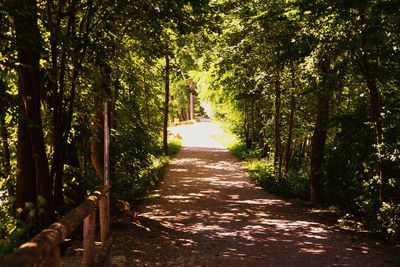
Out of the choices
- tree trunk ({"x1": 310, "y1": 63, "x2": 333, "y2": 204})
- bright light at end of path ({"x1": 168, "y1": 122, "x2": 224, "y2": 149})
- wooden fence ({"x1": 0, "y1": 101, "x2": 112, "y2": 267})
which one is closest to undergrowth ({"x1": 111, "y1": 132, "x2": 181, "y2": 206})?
tree trunk ({"x1": 310, "y1": 63, "x2": 333, "y2": 204})

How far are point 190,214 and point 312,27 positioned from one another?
5.65 metres

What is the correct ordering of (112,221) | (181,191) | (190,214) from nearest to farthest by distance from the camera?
(112,221) → (190,214) → (181,191)

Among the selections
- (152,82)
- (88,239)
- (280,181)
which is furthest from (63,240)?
(152,82)

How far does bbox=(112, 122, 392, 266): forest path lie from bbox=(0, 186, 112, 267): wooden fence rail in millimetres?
2152

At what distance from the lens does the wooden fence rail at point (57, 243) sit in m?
2.43

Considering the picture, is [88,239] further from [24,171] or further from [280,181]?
[280,181]

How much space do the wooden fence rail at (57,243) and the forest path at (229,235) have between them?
2152 millimetres

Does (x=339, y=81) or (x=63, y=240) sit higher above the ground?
(x=339, y=81)

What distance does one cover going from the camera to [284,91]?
51.4ft

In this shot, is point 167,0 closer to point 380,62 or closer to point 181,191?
point 380,62

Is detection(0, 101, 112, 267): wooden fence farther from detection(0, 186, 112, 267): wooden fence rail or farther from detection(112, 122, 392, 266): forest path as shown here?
detection(112, 122, 392, 266): forest path

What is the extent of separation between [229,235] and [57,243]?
6.43 metres

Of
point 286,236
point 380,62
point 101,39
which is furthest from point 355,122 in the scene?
point 101,39

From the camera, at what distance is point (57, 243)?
10.1ft
